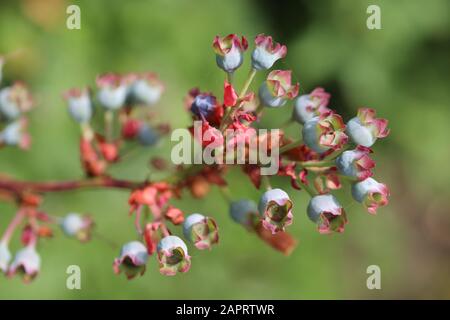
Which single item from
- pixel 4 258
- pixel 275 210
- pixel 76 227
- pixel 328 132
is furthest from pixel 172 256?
pixel 4 258

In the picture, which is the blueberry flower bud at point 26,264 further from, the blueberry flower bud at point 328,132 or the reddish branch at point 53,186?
the blueberry flower bud at point 328,132

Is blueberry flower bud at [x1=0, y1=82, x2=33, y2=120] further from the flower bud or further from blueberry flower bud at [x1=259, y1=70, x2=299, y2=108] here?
blueberry flower bud at [x1=259, y1=70, x2=299, y2=108]

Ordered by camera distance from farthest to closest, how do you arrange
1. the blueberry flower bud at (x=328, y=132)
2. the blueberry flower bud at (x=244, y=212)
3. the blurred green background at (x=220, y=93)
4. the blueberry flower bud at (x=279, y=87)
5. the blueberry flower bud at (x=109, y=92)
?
1. the blurred green background at (x=220, y=93)
2. the blueberry flower bud at (x=109, y=92)
3. the blueberry flower bud at (x=244, y=212)
4. the blueberry flower bud at (x=279, y=87)
5. the blueberry flower bud at (x=328, y=132)

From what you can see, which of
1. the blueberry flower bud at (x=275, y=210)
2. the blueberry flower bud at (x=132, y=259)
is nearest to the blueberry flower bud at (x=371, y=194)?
the blueberry flower bud at (x=275, y=210)

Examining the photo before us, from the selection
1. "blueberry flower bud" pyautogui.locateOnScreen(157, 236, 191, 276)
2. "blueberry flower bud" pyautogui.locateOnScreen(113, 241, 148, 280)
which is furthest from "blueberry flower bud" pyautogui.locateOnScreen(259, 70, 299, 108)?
"blueberry flower bud" pyautogui.locateOnScreen(113, 241, 148, 280)

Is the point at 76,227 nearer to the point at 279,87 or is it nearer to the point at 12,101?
the point at 12,101
